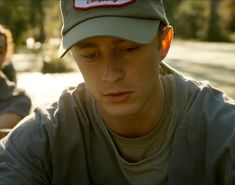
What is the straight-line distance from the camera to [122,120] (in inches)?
94.3

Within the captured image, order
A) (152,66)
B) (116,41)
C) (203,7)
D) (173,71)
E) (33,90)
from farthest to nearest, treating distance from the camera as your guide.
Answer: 1. (203,7)
2. (33,90)
3. (173,71)
4. (152,66)
5. (116,41)

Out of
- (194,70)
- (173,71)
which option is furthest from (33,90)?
(173,71)

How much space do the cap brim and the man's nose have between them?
10 cm

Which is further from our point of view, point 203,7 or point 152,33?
point 203,7

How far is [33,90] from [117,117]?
955 cm

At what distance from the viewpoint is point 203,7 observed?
5000cm

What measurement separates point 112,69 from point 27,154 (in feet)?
1.59

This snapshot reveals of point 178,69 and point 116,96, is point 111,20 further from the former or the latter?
point 178,69

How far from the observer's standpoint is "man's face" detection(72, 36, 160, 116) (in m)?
2.17

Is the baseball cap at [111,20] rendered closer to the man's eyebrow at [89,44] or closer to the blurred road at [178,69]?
the man's eyebrow at [89,44]

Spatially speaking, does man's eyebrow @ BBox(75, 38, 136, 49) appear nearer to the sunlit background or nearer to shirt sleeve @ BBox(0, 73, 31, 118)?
the sunlit background

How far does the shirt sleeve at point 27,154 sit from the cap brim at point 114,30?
0.33 metres

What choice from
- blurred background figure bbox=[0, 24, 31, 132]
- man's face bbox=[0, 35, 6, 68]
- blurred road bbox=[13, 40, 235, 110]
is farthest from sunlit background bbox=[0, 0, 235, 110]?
man's face bbox=[0, 35, 6, 68]

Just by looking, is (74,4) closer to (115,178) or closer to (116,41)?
(116,41)
